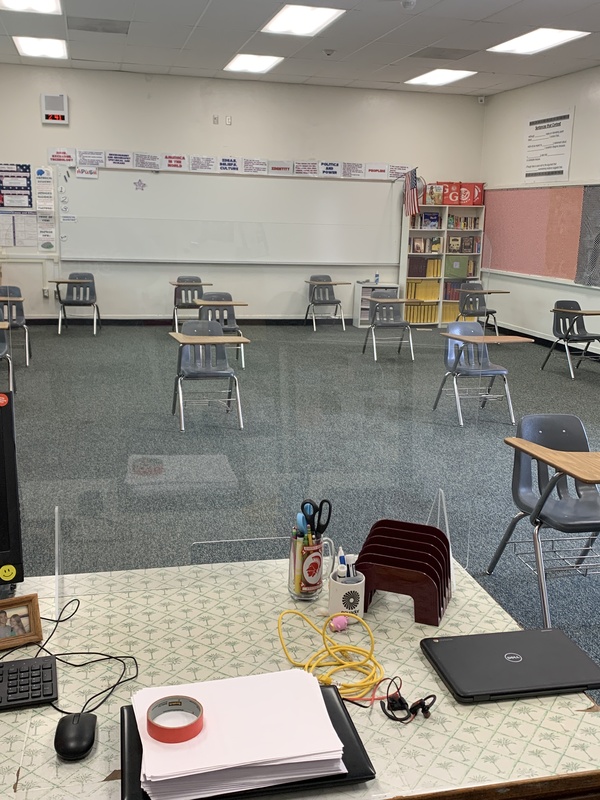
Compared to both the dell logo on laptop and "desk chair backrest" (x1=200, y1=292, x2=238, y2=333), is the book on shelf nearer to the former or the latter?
"desk chair backrest" (x1=200, y1=292, x2=238, y2=333)

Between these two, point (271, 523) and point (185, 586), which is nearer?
point (185, 586)

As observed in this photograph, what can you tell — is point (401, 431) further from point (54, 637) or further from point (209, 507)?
point (54, 637)

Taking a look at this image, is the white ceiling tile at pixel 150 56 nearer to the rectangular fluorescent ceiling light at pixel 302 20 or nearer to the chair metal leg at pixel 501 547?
the rectangular fluorescent ceiling light at pixel 302 20

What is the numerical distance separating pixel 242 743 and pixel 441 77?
30.2 ft

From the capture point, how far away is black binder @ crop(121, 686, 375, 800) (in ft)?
3.31

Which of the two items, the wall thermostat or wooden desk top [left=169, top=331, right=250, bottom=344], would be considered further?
the wall thermostat

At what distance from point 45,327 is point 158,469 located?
4.23ft

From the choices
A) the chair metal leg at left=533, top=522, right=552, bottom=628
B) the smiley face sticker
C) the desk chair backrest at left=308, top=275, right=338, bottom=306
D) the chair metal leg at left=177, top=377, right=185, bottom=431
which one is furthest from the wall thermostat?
the smiley face sticker

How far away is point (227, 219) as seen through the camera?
7.88 m

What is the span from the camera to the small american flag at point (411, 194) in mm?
8734

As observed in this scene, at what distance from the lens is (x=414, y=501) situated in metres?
3.96

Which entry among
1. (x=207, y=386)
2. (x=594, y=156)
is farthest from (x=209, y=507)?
(x=594, y=156)

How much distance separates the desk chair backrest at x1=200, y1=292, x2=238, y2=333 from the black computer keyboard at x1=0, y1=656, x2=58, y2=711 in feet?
11.3

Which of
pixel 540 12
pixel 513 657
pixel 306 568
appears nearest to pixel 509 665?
pixel 513 657
